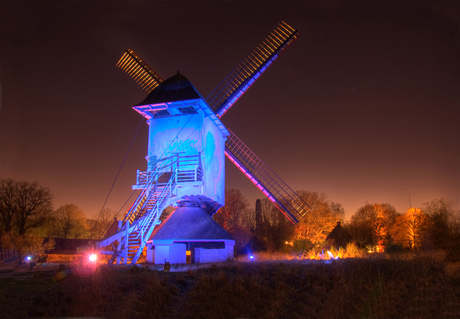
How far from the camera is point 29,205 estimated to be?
154 ft

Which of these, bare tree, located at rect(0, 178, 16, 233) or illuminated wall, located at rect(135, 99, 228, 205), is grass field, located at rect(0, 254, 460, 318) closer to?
illuminated wall, located at rect(135, 99, 228, 205)

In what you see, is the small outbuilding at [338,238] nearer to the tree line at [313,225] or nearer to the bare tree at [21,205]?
the tree line at [313,225]

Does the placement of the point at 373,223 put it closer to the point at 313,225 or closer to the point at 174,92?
the point at 313,225

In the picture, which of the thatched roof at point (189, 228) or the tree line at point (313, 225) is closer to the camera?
the thatched roof at point (189, 228)

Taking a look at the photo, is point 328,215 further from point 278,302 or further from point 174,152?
point 278,302

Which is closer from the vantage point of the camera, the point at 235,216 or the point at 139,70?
the point at 139,70

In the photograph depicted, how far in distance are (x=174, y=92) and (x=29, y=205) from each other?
36.8 m

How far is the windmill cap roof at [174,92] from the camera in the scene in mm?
21484

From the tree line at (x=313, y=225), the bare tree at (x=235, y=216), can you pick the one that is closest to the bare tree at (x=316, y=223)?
the tree line at (x=313, y=225)

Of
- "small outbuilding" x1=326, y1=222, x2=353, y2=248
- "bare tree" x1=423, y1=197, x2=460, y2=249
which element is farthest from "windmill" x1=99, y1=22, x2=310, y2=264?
"small outbuilding" x1=326, y1=222, x2=353, y2=248

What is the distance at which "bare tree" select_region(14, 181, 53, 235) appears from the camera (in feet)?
151

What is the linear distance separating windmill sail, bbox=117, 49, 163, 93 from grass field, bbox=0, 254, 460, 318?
1735 centimetres

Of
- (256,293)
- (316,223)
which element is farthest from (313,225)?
(256,293)

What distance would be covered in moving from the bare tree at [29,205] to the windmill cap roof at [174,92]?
33988mm
